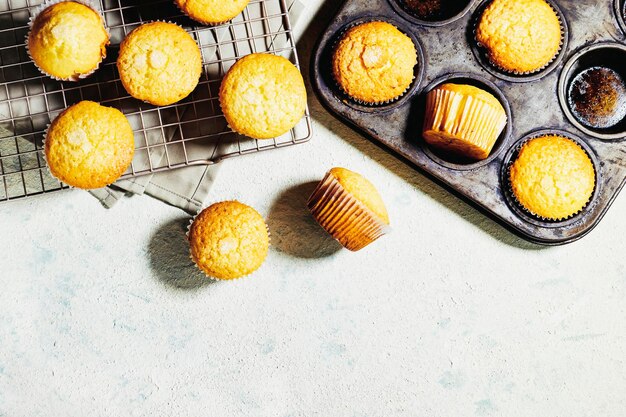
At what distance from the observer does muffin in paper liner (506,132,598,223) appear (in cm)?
250

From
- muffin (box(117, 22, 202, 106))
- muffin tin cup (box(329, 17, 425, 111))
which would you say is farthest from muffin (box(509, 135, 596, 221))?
muffin (box(117, 22, 202, 106))

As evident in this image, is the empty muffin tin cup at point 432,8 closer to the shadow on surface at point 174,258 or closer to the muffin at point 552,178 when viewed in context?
the muffin at point 552,178

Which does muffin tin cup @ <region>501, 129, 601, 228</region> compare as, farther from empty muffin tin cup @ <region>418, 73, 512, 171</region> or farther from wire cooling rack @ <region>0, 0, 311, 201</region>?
wire cooling rack @ <region>0, 0, 311, 201</region>

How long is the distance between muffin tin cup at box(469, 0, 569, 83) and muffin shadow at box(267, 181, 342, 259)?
3.13 feet

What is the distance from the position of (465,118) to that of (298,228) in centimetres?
97

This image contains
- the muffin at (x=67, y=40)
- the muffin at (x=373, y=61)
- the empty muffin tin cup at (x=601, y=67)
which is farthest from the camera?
the empty muffin tin cup at (x=601, y=67)

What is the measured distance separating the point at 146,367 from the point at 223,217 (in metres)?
0.93

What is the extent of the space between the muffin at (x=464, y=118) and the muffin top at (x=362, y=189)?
0.34m

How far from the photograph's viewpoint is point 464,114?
2391 millimetres

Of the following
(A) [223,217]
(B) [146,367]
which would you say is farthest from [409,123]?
(B) [146,367]

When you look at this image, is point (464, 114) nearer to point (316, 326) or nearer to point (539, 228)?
point (539, 228)

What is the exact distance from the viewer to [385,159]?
9.27ft

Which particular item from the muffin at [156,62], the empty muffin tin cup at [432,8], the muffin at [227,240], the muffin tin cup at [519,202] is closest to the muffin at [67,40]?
the muffin at [156,62]

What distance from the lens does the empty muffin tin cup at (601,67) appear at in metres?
2.57
